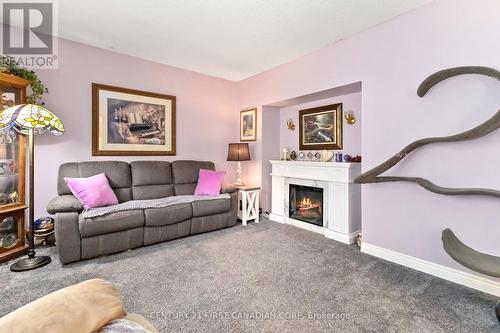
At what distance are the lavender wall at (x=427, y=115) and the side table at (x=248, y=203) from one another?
176cm

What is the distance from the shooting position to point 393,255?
2.58 m

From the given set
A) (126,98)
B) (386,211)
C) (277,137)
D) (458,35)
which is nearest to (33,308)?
(386,211)

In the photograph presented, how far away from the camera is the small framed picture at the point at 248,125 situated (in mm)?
4438

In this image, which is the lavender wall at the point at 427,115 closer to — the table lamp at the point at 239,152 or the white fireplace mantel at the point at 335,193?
the white fireplace mantel at the point at 335,193

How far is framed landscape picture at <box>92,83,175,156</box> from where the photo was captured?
3.40 metres

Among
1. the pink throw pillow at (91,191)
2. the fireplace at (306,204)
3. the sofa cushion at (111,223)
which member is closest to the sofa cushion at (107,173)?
the pink throw pillow at (91,191)

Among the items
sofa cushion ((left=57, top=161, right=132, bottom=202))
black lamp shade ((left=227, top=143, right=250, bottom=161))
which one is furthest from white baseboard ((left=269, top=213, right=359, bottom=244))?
sofa cushion ((left=57, top=161, right=132, bottom=202))

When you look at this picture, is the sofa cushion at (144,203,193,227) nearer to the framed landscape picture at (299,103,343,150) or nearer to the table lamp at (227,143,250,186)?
the table lamp at (227,143,250,186)

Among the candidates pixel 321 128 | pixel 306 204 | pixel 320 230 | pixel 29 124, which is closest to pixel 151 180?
pixel 29 124

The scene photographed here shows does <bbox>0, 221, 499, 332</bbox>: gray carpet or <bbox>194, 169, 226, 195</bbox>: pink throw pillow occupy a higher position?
<bbox>194, 169, 226, 195</bbox>: pink throw pillow

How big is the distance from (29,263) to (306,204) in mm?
3394

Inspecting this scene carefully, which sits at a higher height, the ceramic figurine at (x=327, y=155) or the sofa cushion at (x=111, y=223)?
the ceramic figurine at (x=327, y=155)

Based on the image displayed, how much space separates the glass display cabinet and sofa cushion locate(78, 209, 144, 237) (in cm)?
Result: 78

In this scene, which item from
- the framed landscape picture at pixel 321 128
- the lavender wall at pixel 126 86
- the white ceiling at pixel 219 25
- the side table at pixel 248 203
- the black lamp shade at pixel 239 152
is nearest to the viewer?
the white ceiling at pixel 219 25
